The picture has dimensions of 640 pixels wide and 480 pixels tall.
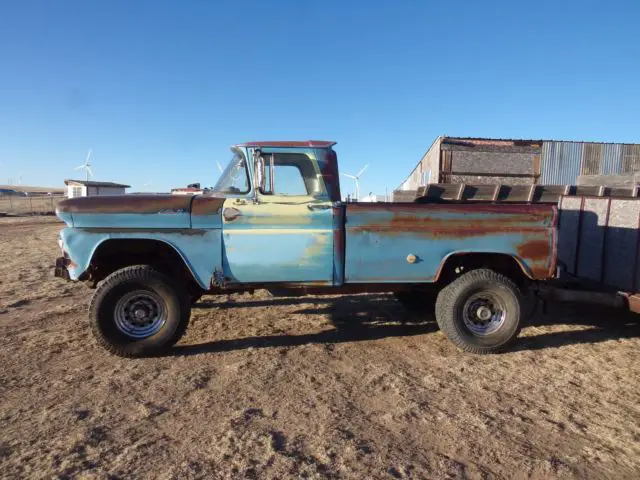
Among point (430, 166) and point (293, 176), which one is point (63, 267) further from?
point (430, 166)

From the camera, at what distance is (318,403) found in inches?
132

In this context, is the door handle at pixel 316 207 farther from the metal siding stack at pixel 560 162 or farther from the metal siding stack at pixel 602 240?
the metal siding stack at pixel 560 162

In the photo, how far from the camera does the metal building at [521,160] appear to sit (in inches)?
579

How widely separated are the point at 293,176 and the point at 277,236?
676 mm

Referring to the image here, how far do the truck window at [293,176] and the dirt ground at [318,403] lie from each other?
5.49ft

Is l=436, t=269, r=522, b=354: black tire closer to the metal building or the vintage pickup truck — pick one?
the vintage pickup truck

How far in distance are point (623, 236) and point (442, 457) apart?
3751 millimetres

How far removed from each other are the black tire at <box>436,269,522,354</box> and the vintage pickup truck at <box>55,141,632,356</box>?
11mm

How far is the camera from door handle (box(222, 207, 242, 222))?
4238 mm

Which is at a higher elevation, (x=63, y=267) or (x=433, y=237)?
(x=433, y=237)

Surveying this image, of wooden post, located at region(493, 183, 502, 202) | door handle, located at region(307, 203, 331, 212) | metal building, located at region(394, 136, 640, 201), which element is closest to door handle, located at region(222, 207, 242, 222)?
door handle, located at region(307, 203, 331, 212)

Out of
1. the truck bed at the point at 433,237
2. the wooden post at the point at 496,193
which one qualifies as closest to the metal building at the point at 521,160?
the wooden post at the point at 496,193

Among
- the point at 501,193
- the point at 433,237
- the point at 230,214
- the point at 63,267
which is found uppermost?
the point at 501,193

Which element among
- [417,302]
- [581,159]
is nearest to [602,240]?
[417,302]
